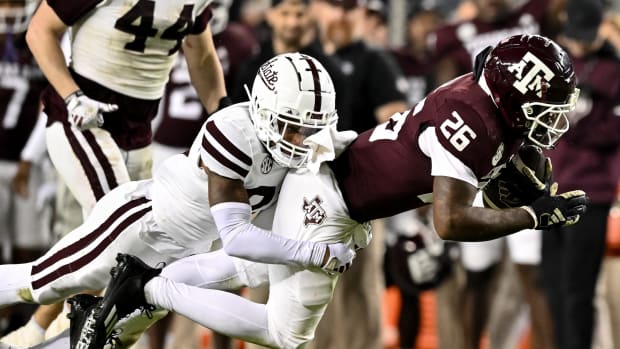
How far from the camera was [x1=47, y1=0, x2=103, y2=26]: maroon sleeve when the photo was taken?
5109 millimetres

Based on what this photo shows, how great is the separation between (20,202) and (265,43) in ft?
5.40

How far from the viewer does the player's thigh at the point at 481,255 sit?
7.02m

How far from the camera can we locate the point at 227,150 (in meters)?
4.59

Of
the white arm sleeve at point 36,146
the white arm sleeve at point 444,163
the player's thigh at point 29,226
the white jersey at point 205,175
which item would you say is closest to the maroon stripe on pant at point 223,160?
the white jersey at point 205,175

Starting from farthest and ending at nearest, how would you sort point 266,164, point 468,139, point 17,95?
point 17,95 < point 266,164 < point 468,139

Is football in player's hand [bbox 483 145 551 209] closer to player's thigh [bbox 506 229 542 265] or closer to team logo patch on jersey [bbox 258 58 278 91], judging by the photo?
team logo patch on jersey [bbox 258 58 278 91]

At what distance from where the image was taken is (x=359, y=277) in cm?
694

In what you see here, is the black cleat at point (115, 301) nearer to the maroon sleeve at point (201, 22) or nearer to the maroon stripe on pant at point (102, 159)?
the maroon stripe on pant at point (102, 159)


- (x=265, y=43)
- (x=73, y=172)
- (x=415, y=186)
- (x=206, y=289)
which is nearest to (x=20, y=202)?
(x=265, y=43)

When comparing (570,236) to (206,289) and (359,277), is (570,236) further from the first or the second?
(206,289)

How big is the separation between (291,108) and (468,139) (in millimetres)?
580

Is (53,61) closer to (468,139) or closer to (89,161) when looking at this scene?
(89,161)

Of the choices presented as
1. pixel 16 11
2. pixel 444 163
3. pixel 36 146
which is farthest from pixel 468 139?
pixel 16 11

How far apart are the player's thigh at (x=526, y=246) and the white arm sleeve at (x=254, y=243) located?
7.80 ft
